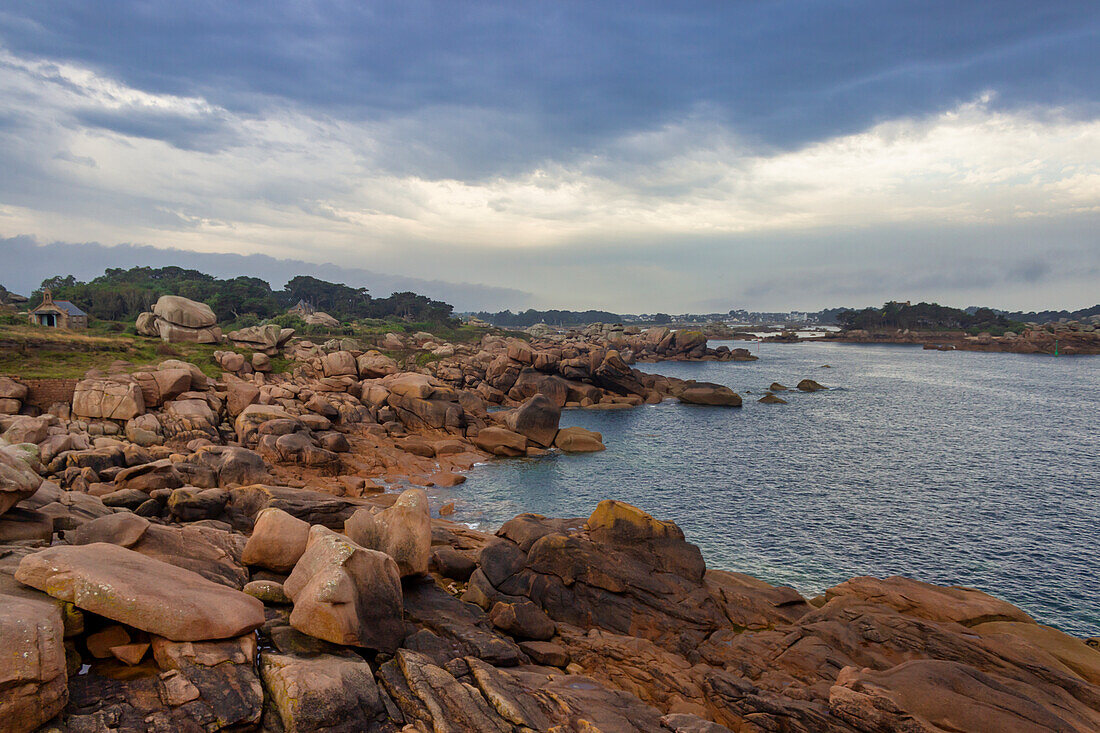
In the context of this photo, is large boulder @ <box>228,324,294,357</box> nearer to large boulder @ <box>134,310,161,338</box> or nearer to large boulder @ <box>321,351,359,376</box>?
large boulder @ <box>134,310,161,338</box>

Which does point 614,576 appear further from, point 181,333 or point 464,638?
point 181,333

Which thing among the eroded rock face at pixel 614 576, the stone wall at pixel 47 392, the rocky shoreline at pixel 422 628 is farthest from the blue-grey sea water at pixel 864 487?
the stone wall at pixel 47 392

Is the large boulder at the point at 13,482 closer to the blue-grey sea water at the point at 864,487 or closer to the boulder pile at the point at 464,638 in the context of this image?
the boulder pile at the point at 464,638

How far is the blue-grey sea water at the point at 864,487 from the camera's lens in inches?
1046

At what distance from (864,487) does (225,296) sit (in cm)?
11285

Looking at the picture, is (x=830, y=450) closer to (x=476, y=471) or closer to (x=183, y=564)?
(x=476, y=471)

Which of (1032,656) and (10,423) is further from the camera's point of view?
(10,423)

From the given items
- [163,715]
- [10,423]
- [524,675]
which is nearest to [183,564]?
[163,715]

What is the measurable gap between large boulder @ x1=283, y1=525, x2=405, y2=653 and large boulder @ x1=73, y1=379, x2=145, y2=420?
103ft

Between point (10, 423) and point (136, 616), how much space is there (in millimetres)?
31177

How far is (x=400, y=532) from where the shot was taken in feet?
54.4

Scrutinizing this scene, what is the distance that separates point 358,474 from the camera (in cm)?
3881

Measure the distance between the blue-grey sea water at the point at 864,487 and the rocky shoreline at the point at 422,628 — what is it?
6125 millimetres

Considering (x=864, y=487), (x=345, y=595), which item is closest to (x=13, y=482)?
(x=345, y=595)
